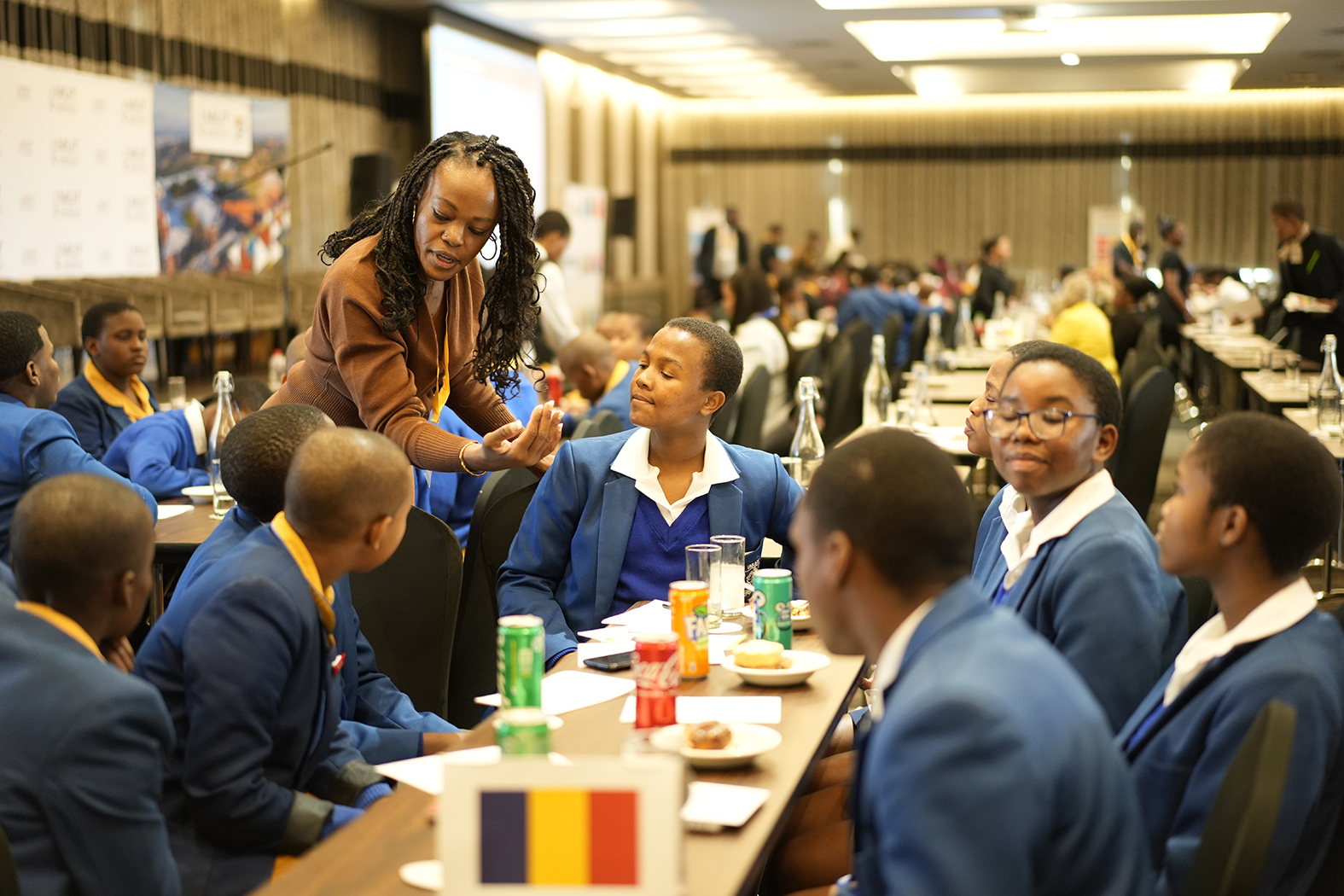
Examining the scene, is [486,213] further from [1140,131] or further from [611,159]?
[1140,131]

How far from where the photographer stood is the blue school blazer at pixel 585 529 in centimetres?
282

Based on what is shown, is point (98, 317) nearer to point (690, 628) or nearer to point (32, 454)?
point (32, 454)

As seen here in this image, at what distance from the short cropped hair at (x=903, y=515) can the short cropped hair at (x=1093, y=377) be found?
39.2 inches

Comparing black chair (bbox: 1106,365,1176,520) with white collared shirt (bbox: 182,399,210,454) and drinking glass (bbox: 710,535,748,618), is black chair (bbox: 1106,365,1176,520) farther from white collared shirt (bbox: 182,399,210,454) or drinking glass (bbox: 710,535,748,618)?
white collared shirt (bbox: 182,399,210,454)

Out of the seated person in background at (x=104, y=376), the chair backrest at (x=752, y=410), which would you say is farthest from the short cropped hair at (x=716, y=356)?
the chair backrest at (x=752, y=410)

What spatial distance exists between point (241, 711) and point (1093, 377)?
153cm

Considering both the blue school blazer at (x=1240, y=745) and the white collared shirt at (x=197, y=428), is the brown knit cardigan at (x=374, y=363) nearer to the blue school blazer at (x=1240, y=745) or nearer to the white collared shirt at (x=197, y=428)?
the white collared shirt at (x=197, y=428)

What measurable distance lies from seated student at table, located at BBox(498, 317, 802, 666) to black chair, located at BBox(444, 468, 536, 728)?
211 mm

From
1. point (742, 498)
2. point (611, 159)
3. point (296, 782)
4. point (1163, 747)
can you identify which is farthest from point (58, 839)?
point (611, 159)

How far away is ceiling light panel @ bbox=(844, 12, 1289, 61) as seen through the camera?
1152cm

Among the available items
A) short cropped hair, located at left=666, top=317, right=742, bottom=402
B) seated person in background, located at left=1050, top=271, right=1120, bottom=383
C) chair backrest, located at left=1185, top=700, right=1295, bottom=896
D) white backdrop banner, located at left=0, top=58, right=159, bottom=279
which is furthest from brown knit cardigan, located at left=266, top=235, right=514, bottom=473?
seated person in background, located at left=1050, top=271, right=1120, bottom=383

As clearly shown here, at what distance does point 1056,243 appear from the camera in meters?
19.8

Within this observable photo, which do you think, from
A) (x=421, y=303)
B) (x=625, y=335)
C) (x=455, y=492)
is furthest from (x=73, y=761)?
(x=625, y=335)

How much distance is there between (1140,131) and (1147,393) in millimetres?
15828
